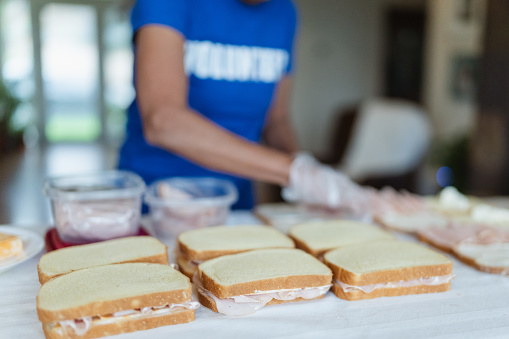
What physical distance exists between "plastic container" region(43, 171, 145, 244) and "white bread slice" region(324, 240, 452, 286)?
1.78 ft

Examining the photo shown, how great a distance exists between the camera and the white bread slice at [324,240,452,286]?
95cm

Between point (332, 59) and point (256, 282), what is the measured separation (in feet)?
25.1

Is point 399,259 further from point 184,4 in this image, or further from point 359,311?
point 184,4

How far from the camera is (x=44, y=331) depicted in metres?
0.77

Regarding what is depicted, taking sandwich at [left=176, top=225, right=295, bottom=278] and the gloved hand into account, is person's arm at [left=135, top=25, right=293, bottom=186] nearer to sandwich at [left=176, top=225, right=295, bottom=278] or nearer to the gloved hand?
the gloved hand

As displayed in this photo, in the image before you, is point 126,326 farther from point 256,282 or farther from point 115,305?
point 256,282

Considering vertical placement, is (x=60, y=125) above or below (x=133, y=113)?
below

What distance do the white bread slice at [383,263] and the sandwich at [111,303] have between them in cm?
34

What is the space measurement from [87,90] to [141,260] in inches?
408

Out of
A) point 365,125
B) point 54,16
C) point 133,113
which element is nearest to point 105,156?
point 54,16

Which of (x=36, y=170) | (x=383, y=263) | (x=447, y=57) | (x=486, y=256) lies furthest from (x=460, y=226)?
(x=36, y=170)

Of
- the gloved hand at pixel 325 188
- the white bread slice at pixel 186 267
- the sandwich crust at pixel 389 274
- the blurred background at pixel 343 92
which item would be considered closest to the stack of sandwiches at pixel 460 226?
the gloved hand at pixel 325 188

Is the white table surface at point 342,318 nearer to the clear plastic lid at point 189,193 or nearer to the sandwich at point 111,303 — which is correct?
the sandwich at point 111,303

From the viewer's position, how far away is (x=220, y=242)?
44.9 inches
